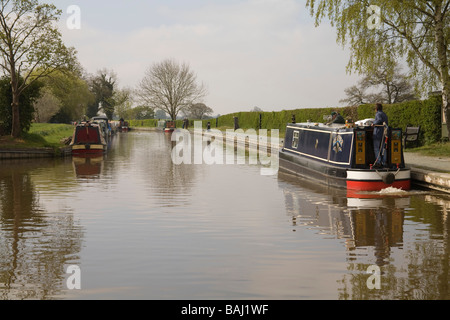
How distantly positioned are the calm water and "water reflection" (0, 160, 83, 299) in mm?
19

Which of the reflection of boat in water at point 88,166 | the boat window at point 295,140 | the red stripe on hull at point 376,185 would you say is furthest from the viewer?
the boat window at point 295,140

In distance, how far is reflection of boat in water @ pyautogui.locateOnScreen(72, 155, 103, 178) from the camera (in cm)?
1797

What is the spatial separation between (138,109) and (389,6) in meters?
90.5

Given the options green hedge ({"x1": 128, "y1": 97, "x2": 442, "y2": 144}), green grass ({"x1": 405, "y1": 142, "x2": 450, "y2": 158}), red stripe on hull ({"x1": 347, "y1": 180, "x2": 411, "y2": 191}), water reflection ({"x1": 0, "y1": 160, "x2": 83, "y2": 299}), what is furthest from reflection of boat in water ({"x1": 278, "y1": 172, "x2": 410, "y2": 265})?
green grass ({"x1": 405, "y1": 142, "x2": 450, "y2": 158})

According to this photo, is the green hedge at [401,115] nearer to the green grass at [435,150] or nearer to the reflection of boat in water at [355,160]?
the green grass at [435,150]

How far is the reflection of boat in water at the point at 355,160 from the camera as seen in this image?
12.9 metres

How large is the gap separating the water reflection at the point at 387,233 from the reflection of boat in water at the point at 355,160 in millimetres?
425

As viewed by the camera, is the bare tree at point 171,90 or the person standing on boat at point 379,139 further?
the bare tree at point 171,90

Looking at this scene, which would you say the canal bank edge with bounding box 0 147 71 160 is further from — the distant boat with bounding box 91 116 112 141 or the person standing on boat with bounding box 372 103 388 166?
the person standing on boat with bounding box 372 103 388 166

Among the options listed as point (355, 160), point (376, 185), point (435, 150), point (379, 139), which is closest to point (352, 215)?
point (376, 185)

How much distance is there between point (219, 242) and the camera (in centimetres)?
770

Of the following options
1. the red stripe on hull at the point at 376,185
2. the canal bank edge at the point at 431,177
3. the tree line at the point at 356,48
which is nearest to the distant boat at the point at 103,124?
the tree line at the point at 356,48

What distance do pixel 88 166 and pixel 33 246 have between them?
13.9 m

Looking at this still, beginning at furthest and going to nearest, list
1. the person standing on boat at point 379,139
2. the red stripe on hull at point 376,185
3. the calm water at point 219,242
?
the person standing on boat at point 379,139 → the red stripe on hull at point 376,185 → the calm water at point 219,242
